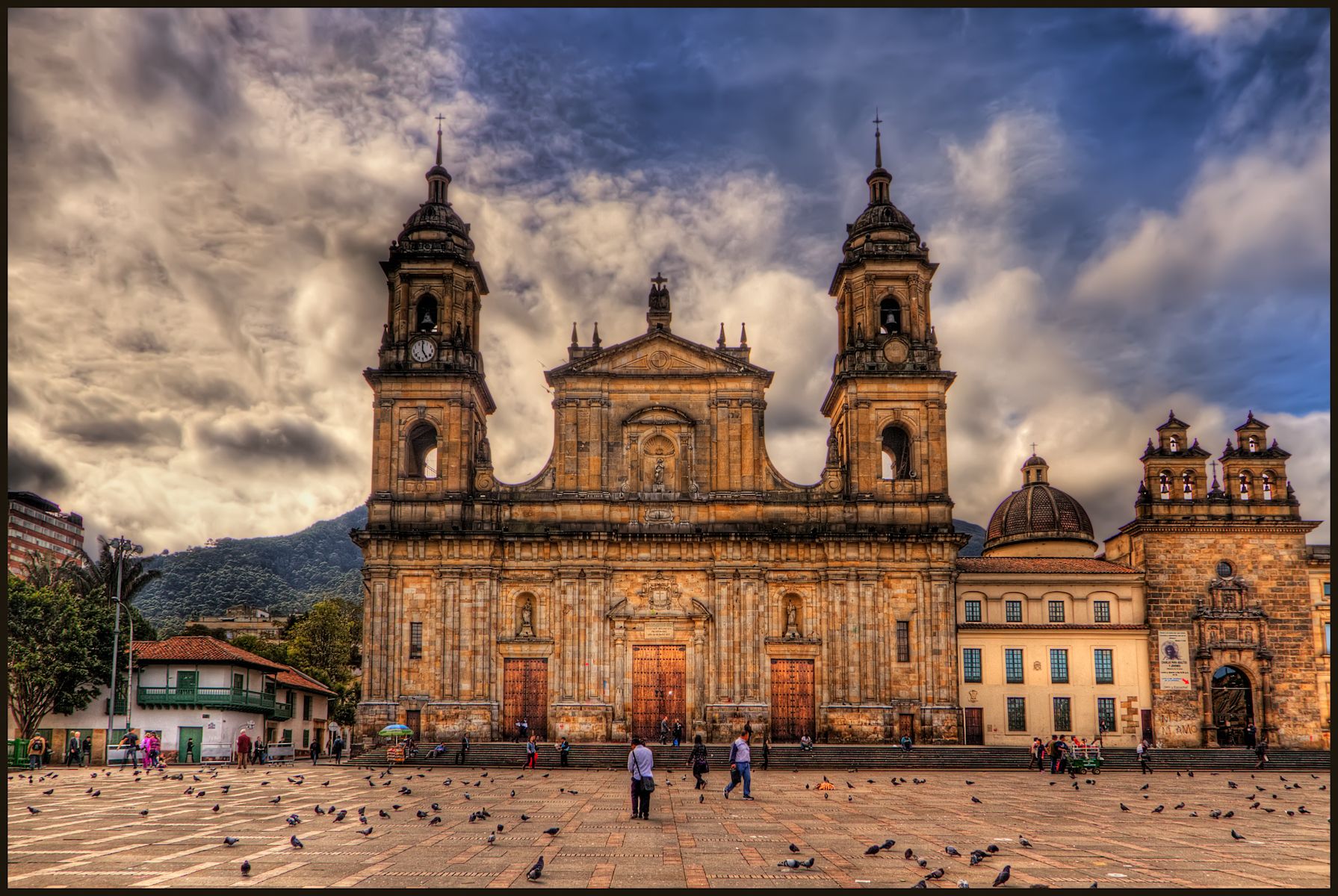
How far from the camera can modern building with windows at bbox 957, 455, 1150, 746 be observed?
170ft

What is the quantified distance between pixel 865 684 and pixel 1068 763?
11057 mm

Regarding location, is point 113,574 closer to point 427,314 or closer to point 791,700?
point 427,314

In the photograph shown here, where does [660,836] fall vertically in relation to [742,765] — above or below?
below

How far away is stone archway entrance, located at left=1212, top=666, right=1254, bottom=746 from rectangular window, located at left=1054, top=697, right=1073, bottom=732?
6243 millimetres

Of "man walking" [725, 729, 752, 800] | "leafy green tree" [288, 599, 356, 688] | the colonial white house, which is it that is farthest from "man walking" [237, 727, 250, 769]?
"leafy green tree" [288, 599, 356, 688]

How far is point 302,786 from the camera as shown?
104 ft

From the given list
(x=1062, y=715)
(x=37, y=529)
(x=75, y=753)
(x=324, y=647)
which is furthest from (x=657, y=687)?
(x=37, y=529)

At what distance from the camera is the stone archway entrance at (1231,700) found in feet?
171

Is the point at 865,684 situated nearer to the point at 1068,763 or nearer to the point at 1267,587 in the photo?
the point at 1068,763

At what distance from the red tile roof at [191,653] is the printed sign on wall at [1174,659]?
39780 millimetres

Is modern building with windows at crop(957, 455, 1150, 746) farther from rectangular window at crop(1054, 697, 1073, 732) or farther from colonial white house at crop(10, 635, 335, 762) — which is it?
colonial white house at crop(10, 635, 335, 762)

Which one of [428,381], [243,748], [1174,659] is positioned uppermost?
[428,381]

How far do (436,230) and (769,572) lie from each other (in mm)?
20635

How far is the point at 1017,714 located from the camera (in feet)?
171
